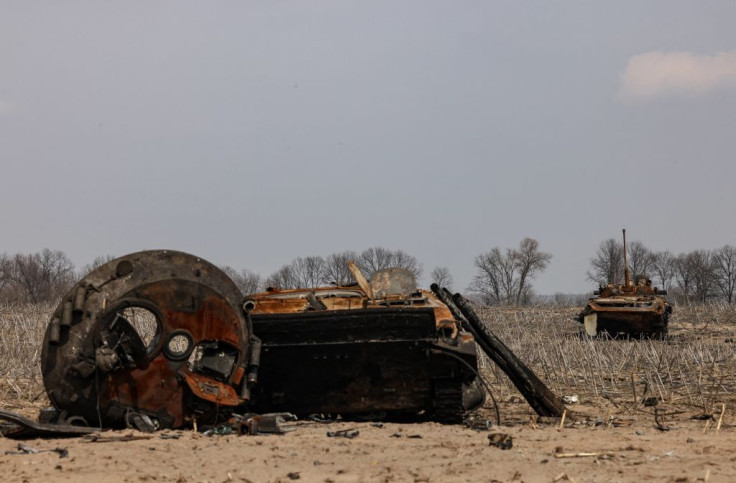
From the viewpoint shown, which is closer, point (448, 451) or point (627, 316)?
point (448, 451)

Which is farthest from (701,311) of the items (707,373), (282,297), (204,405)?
(204,405)

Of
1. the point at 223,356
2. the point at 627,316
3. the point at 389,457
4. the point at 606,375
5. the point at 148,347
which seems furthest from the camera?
the point at 627,316

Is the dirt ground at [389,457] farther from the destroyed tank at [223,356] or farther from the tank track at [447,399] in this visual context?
the tank track at [447,399]

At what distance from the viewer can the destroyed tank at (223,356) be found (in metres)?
7.36

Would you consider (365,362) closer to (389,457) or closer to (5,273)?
(389,457)

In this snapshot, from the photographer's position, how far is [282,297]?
9844 mm

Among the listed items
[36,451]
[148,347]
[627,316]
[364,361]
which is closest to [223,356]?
[148,347]

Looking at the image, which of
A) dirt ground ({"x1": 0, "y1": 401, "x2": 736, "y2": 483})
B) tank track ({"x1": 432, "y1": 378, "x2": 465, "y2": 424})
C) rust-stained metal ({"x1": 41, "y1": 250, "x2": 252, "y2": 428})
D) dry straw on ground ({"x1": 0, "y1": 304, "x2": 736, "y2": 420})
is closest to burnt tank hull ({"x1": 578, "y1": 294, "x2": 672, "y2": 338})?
dry straw on ground ({"x1": 0, "y1": 304, "x2": 736, "y2": 420})

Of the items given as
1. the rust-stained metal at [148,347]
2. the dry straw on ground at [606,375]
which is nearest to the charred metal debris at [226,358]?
the rust-stained metal at [148,347]

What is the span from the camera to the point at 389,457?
20.5 feet

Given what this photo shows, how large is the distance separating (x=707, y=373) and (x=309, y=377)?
690 cm

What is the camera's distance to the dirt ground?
5590 millimetres

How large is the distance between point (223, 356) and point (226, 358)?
3cm

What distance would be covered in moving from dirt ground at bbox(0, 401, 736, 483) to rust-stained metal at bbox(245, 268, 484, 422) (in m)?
0.61
